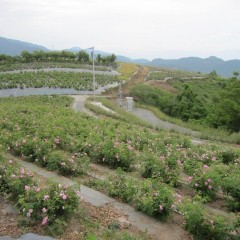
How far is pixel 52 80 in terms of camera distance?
49344 mm

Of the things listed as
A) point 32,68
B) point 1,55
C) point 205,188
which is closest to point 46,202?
point 205,188

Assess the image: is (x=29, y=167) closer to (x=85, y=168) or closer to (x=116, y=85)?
(x=85, y=168)

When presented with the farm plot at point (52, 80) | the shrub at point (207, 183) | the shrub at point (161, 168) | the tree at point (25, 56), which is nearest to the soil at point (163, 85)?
the farm plot at point (52, 80)

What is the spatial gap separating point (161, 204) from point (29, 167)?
13.7 ft

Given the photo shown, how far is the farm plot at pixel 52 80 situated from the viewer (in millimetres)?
46091

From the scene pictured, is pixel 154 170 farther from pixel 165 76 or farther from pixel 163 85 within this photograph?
pixel 165 76

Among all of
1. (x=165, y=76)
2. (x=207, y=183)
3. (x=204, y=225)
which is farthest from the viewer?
(x=165, y=76)

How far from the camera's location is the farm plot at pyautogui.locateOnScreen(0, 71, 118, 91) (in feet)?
151

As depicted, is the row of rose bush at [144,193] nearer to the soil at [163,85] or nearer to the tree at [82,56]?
the soil at [163,85]

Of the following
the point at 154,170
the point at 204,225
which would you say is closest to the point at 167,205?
the point at 204,225

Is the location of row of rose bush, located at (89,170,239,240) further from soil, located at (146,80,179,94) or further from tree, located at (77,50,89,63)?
tree, located at (77,50,89,63)

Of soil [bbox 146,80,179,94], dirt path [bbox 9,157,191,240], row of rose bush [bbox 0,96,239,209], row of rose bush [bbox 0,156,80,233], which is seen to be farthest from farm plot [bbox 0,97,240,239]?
soil [bbox 146,80,179,94]

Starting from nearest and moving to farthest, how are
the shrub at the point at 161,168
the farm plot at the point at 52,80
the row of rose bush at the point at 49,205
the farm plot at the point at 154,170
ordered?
the row of rose bush at the point at 49,205
the farm plot at the point at 154,170
the shrub at the point at 161,168
the farm plot at the point at 52,80

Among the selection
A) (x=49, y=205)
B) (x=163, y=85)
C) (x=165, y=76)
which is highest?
(x=49, y=205)
